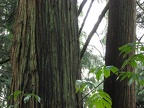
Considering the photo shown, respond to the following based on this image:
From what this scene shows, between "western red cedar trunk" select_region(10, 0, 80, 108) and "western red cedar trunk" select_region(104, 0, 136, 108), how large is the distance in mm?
1522

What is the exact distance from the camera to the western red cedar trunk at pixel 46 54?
1708mm

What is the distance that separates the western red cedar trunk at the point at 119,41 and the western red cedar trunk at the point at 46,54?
152 cm

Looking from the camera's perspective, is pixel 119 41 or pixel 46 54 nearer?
pixel 46 54

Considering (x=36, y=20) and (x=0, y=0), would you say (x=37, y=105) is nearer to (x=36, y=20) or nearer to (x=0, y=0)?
(x=36, y=20)

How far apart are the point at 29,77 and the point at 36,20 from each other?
1.22 ft

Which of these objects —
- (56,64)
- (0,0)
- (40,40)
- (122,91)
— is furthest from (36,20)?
(0,0)

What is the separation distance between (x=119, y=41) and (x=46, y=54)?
5.98 feet

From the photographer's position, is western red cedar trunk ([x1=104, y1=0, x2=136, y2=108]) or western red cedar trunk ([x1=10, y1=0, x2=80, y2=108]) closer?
western red cedar trunk ([x1=10, y1=0, x2=80, y2=108])

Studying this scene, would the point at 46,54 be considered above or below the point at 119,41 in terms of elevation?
below

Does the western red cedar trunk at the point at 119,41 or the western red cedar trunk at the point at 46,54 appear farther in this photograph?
the western red cedar trunk at the point at 119,41

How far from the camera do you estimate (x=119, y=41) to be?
3422mm

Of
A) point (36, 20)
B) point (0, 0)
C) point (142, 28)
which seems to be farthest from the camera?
point (142, 28)

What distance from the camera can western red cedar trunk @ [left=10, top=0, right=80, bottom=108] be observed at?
1.71 metres

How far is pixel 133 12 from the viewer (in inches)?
138
